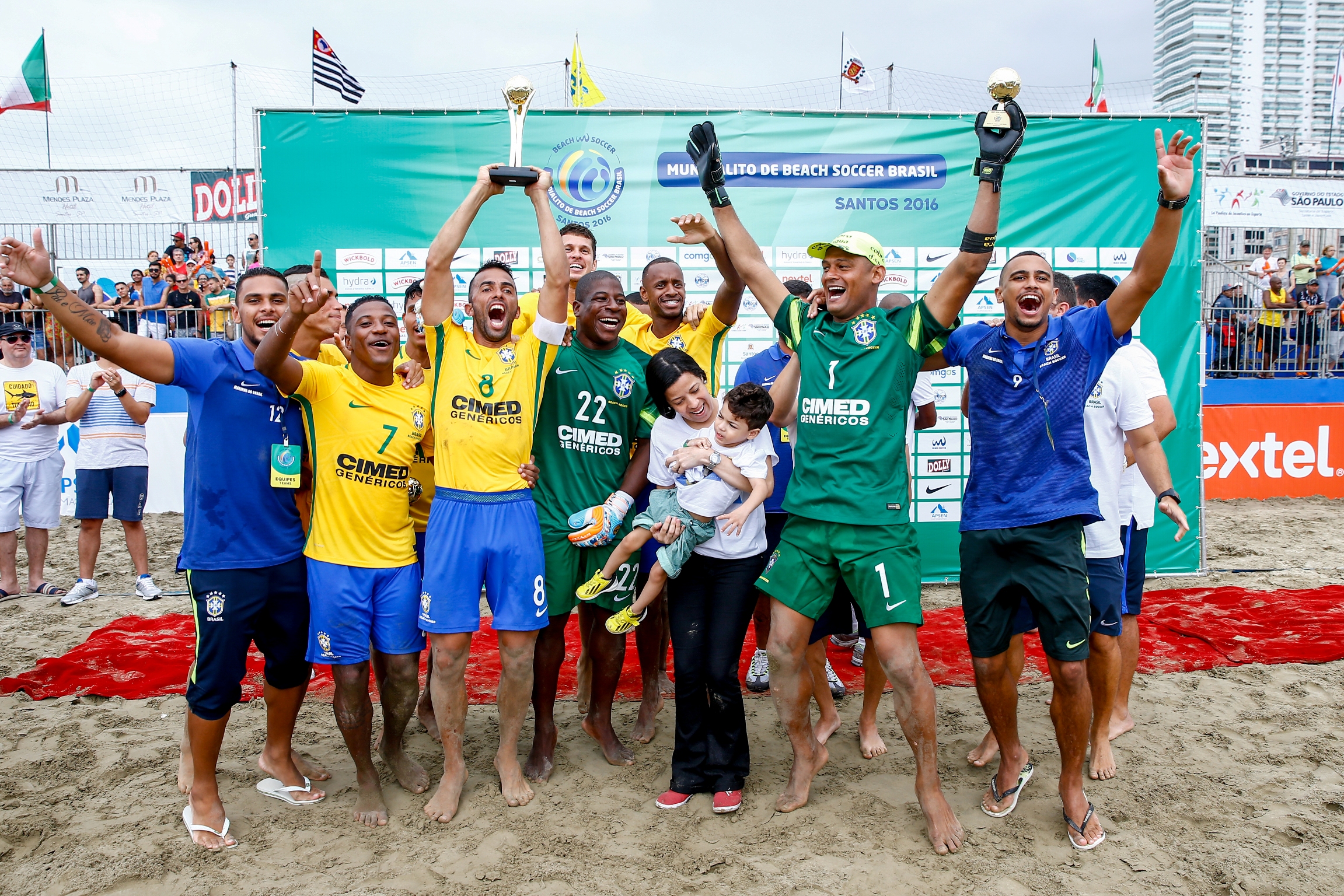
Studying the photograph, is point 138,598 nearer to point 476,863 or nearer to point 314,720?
point 314,720

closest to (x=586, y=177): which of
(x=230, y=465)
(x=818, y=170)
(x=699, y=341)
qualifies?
(x=818, y=170)

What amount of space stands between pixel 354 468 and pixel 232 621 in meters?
0.77

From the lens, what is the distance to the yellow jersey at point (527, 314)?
4059 mm

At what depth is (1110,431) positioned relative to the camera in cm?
407

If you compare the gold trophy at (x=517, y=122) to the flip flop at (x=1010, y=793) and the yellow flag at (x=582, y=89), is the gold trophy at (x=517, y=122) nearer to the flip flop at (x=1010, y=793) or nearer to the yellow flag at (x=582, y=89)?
the flip flop at (x=1010, y=793)

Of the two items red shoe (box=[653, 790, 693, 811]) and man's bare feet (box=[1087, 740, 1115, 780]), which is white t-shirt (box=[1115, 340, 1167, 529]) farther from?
red shoe (box=[653, 790, 693, 811])

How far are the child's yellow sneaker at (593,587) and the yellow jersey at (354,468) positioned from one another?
31.0 inches

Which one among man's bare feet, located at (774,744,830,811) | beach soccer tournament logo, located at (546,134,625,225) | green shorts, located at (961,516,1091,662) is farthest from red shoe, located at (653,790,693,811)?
beach soccer tournament logo, located at (546,134,625,225)

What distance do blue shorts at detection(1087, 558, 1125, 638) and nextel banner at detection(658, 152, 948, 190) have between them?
14.5 ft

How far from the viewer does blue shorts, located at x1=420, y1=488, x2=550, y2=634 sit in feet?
12.2

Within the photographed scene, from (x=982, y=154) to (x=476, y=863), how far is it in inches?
133

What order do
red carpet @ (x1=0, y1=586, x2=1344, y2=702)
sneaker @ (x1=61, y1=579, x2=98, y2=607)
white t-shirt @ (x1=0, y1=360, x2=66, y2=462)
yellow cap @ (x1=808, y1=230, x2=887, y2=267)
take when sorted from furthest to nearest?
white t-shirt @ (x1=0, y1=360, x2=66, y2=462)
sneaker @ (x1=61, y1=579, x2=98, y2=607)
red carpet @ (x1=0, y1=586, x2=1344, y2=702)
yellow cap @ (x1=808, y1=230, x2=887, y2=267)

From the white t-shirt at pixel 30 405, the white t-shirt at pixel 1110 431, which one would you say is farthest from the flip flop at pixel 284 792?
the white t-shirt at pixel 30 405

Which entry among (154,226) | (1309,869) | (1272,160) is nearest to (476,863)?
(1309,869)
